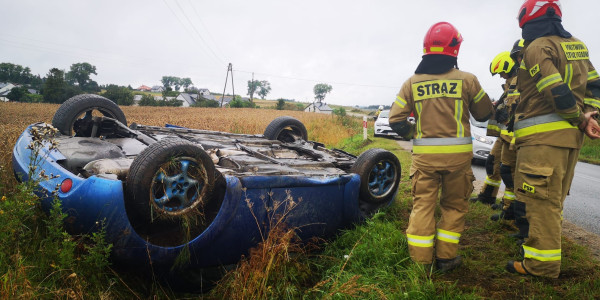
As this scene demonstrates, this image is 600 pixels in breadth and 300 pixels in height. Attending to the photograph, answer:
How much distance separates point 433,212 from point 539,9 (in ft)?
5.24

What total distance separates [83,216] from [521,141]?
118 inches

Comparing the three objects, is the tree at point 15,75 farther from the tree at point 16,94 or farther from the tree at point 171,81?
the tree at point 171,81

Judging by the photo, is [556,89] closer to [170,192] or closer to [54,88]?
[170,192]

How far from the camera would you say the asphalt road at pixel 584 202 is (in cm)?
370

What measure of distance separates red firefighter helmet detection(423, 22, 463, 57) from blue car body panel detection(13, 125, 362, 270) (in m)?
1.24

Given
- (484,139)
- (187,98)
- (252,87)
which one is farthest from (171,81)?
(484,139)

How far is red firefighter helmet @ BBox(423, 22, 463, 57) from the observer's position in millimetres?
2416

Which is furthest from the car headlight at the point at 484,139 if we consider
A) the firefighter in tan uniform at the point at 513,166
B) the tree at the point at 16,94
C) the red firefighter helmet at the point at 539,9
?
the tree at the point at 16,94

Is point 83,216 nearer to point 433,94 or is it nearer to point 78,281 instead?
point 78,281

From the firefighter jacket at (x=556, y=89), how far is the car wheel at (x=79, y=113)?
13.3 ft

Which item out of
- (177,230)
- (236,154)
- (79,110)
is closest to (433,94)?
(236,154)

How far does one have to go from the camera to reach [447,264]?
239 cm

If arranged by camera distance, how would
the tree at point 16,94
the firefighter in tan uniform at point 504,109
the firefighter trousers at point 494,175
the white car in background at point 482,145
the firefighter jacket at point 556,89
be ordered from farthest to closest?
1. the tree at point 16,94
2. the white car in background at point 482,145
3. the firefighter trousers at point 494,175
4. the firefighter in tan uniform at point 504,109
5. the firefighter jacket at point 556,89

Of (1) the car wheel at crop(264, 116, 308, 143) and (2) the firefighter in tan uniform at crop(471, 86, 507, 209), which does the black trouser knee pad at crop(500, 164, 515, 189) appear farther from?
Answer: (1) the car wheel at crop(264, 116, 308, 143)
